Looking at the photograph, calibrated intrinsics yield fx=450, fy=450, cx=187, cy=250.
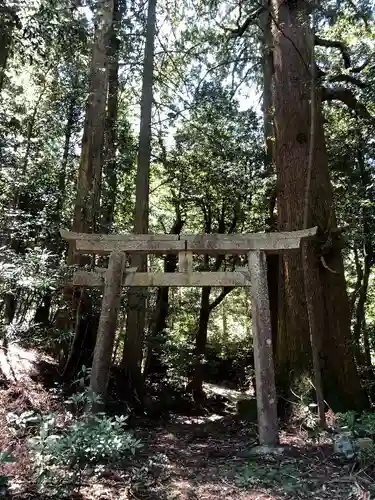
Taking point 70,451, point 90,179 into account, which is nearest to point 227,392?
point 90,179

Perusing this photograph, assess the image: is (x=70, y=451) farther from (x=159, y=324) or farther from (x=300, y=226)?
(x=159, y=324)

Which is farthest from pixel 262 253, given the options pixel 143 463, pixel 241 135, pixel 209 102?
pixel 209 102

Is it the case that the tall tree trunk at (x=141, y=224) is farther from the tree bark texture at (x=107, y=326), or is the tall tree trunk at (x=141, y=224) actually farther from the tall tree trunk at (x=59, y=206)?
the tree bark texture at (x=107, y=326)

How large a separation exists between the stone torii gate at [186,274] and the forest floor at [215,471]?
0.81 metres

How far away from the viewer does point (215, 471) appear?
437 centimetres

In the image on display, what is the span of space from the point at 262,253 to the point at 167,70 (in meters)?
7.65

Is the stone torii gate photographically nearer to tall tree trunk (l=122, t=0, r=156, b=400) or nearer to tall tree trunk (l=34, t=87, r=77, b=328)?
tall tree trunk (l=122, t=0, r=156, b=400)

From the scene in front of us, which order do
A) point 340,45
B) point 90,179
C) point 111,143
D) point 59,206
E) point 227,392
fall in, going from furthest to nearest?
point 227,392
point 59,206
point 111,143
point 90,179
point 340,45

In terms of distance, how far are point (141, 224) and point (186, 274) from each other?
325 cm

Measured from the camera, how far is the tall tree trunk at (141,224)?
26.7ft

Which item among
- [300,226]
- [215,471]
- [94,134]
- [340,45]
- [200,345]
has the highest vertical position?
[340,45]

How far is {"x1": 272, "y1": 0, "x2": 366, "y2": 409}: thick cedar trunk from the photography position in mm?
6109

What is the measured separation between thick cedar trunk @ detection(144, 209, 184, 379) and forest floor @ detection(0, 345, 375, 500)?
14.5ft

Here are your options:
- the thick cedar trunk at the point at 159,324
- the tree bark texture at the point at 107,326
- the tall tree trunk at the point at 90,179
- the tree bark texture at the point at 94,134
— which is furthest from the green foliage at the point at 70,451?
the thick cedar trunk at the point at 159,324
